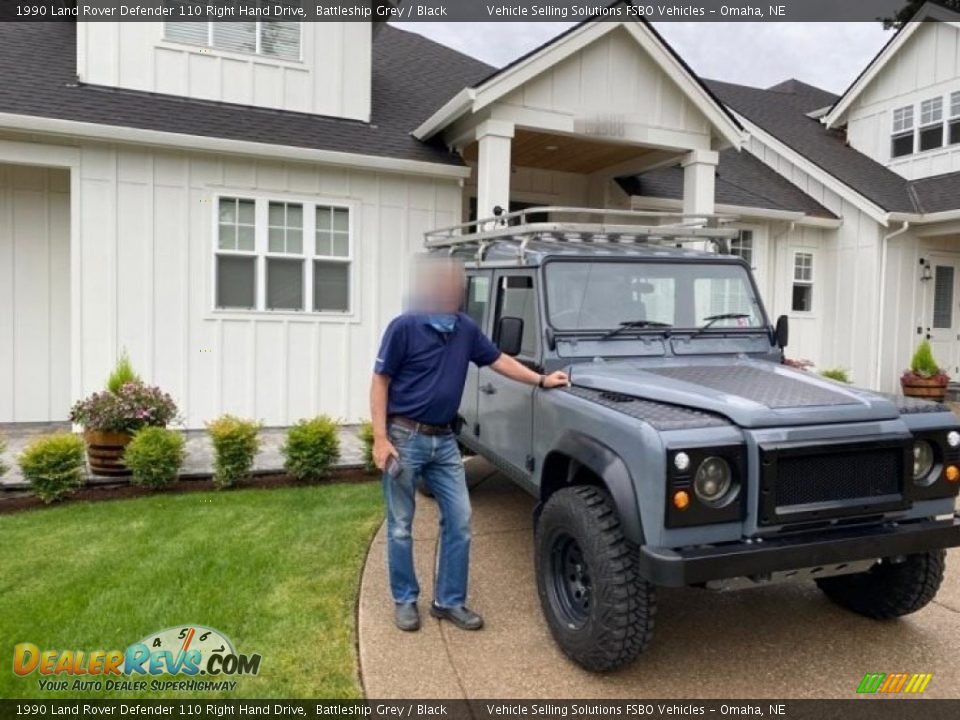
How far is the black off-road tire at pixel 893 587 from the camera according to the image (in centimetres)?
356

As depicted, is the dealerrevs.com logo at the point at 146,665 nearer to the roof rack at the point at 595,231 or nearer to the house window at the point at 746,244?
the roof rack at the point at 595,231

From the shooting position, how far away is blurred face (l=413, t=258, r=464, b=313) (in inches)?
148

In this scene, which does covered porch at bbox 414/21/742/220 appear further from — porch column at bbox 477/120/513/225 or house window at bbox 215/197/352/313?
house window at bbox 215/197/352/313

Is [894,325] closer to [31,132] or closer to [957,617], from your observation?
[957,617]

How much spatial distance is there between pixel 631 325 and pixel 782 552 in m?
1.80

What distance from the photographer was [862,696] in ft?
10.3

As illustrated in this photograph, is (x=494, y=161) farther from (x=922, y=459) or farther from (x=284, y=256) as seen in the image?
(x=922, y=459)

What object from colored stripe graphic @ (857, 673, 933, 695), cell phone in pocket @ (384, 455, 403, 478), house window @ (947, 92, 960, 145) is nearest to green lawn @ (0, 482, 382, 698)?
cell phone in pocket @ (384, 455, 403, 478)

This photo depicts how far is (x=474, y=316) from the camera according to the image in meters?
5.33

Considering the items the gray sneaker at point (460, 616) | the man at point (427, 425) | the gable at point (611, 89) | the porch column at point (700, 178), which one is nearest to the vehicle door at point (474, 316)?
the man at point (427, 425)

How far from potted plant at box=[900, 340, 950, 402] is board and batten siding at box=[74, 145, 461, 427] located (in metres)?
9.20

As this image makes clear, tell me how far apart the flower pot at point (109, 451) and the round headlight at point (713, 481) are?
18.0 feet

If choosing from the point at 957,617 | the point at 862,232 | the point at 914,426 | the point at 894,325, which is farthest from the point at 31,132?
the point at 894,325

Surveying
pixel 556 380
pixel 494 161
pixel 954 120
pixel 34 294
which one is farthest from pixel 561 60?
pixel 954 120
